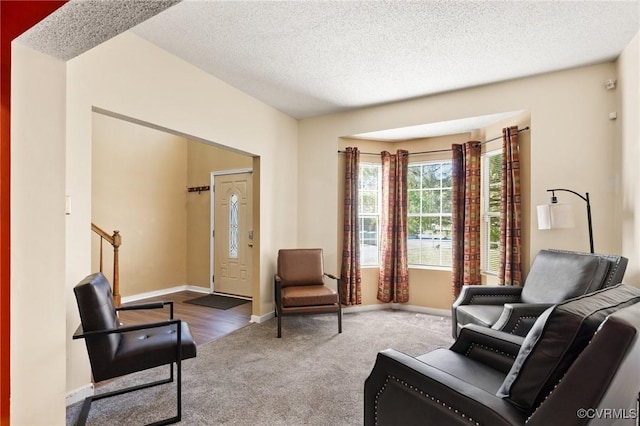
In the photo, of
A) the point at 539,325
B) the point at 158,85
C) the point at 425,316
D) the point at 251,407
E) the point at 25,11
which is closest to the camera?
the point at 539,325

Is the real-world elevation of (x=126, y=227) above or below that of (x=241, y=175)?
below

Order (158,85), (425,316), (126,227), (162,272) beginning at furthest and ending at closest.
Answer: (162,272), (126,227), (425,316), (158,85)

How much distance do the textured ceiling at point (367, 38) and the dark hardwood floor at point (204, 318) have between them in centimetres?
281

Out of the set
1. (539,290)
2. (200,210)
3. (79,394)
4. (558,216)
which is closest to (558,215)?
(558,216)

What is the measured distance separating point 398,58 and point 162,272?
499cm

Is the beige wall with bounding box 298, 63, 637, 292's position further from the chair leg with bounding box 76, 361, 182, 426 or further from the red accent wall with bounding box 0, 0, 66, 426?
the red accent wall with bounding box 0, 0, 66, 426

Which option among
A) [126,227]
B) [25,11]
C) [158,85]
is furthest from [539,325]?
[126,227]

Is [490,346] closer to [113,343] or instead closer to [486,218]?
[113,343]

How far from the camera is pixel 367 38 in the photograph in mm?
2611

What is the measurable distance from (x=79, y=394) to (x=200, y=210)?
→ 12.8ft

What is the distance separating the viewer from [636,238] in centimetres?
260

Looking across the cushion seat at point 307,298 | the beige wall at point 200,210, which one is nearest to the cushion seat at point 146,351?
the cushion seat at point 307,298

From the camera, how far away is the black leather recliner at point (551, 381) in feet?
3.19

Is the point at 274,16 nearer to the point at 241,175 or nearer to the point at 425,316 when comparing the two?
the point at 241,175
